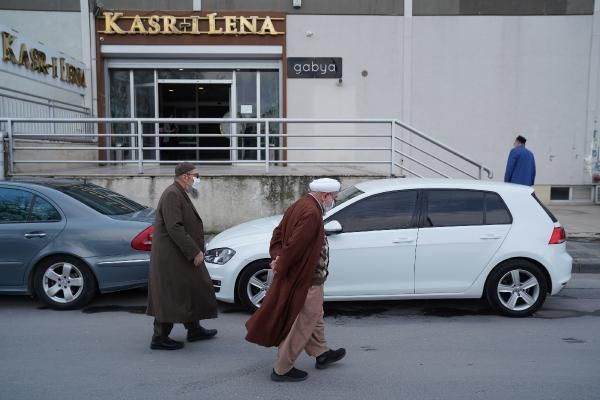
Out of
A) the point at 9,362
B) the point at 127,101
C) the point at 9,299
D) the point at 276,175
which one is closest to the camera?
the point at 9,362

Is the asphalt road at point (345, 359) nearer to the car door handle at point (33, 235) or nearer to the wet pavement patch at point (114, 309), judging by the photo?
the wet pavement patch at point (114, 309)

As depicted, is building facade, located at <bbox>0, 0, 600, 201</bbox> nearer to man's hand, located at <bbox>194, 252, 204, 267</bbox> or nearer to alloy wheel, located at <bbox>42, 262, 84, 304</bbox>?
alloy wheel, located at <bbox>42, 262, 84, 304</bbox>

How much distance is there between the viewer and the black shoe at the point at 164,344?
477 centimetres

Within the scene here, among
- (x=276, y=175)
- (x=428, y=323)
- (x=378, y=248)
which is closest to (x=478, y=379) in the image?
(x=428, y=323)

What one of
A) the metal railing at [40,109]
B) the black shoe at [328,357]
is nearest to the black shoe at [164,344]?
the black shoe at [328,357]

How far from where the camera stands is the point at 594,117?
46.3 feet

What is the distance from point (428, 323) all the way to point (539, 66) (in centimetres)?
1107

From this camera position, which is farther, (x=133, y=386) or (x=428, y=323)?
(x=428, y=323)

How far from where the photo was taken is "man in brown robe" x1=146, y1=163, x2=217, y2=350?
450 cm

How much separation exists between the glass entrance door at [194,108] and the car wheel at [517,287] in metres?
10.6

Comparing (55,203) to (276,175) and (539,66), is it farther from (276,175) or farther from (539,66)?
(539,66)

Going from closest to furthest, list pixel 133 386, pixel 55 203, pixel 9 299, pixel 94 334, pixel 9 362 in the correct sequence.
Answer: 1. pixel 133 386
2. pixel 9 362
3. pixel 94 334
4. pixel 55 203
5. pixel 9 299

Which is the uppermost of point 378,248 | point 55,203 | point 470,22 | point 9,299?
point 470,22

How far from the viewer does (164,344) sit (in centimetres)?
477
